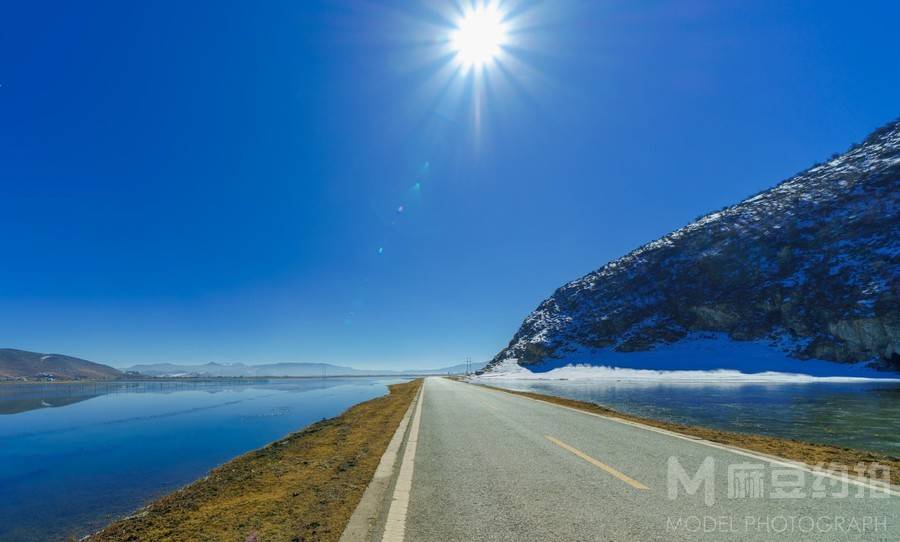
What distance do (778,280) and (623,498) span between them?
12115 centimetres

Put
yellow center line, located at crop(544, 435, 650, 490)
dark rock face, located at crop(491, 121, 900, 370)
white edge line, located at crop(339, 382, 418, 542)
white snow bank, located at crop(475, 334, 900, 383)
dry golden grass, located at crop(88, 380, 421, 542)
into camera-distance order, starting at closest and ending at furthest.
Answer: white edge line, located at crop(339, 382, 418, 542)
dry golden grass, located at crop(88, 380, 421, 542)
yellow center line, located at crop(544, 435, 650, 490)
white snow bank, located at crop(475, 334, 900, 383)
dark rock face, located at crop(491, 121, 900, 370)

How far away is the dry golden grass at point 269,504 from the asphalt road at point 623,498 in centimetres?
106

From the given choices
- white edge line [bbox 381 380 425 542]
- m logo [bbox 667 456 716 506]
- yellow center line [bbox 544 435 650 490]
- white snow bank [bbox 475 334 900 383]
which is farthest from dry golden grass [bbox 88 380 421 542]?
white snow bank [bbox 475 334 900 383]

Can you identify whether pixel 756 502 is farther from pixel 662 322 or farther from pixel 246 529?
pixel 662 322

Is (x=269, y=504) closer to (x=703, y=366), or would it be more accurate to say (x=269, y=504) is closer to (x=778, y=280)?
(x=703, y=366)

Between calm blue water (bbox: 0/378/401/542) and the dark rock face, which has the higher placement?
the dark rock face

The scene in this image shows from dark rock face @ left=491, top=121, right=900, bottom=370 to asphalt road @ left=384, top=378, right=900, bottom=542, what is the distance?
92.1m

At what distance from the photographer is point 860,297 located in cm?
7481

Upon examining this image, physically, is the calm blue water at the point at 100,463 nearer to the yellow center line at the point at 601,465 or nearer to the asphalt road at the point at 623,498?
the asphalt road at the point at 623,498

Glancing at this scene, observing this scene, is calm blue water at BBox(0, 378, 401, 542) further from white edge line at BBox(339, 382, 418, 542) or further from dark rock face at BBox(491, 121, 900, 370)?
dark rock face at BBox(491, 121, 900, 370)

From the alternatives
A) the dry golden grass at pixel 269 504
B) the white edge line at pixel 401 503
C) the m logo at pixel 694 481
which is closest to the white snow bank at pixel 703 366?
the m logo at pixel 694 481

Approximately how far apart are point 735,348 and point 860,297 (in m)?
25.4

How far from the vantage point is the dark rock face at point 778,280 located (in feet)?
249

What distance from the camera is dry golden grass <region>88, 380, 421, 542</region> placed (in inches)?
203
